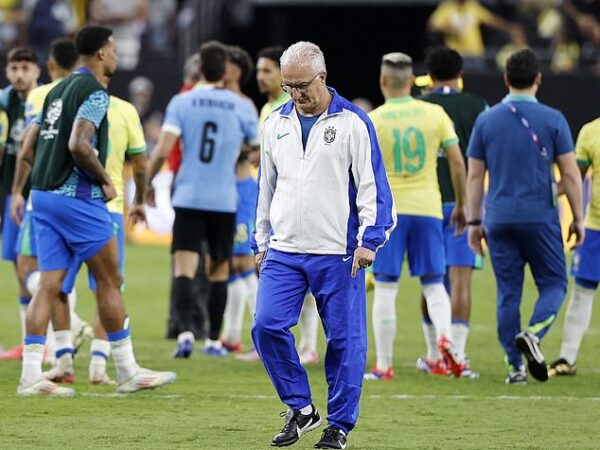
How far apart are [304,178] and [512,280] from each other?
3.24 m

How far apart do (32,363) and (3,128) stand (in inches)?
133

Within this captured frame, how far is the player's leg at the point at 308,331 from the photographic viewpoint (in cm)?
1196

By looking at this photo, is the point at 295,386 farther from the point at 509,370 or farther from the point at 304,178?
the point at 509,370

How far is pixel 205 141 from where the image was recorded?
40.0ft

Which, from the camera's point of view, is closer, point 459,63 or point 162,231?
point 459,63

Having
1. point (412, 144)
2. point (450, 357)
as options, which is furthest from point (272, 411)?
point (412, 144)

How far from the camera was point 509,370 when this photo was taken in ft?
35.3

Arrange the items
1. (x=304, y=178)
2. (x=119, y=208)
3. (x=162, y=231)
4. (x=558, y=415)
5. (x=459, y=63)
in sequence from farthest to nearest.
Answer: (x=162, y=231), (x=459, y=63), (x=119, y=208), (x=558, y=415), (x=304, y=178)

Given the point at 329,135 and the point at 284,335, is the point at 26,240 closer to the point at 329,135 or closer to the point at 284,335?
the point at 284,335

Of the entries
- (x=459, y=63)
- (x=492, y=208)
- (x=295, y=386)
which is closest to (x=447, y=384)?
(x=492, y=208)

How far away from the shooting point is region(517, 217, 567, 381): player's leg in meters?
10.4

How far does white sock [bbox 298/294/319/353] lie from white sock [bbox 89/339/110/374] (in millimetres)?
1924

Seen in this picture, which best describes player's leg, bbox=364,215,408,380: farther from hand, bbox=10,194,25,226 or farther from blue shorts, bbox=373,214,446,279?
hand, bbox=10,194,25,226

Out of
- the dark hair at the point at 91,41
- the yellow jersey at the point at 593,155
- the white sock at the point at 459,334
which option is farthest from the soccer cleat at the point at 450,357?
→ the dark hair at the point at 91,41
